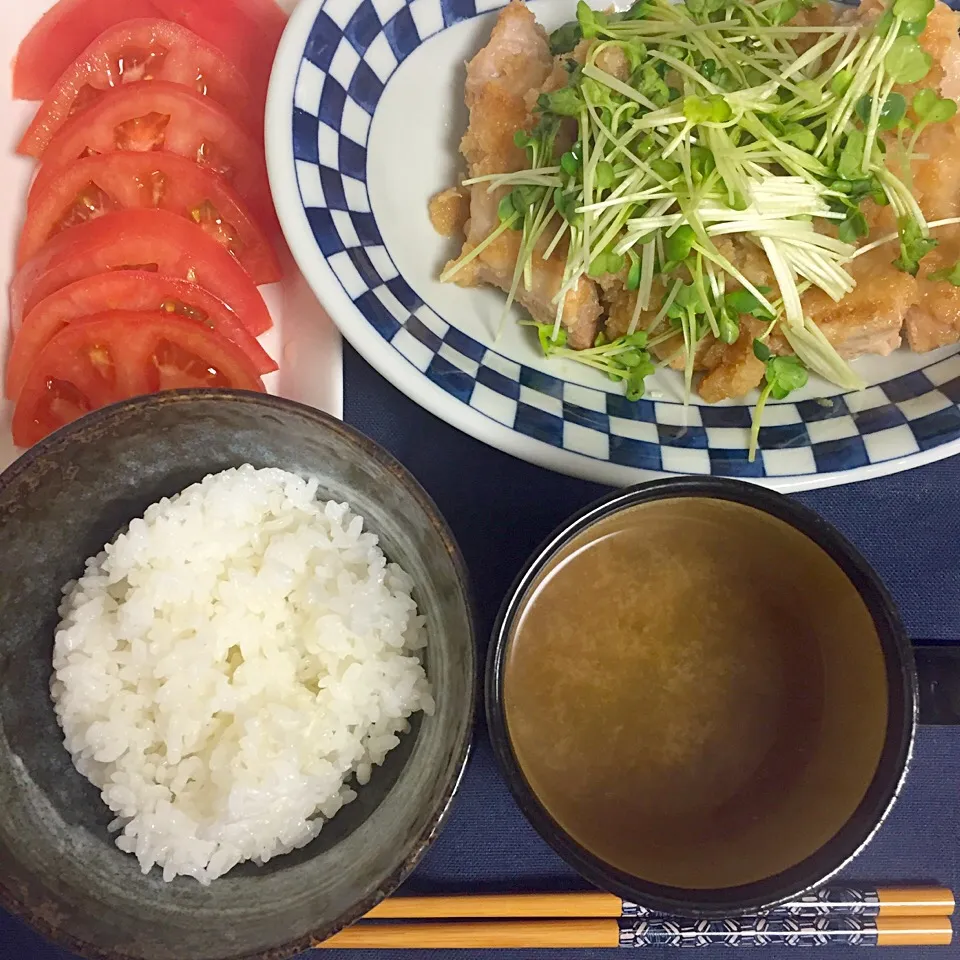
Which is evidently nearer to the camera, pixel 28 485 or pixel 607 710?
pixel 28 485

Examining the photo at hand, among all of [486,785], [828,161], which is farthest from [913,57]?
[486,785]

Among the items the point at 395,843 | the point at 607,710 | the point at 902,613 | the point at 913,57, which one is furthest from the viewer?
the point at 902,613

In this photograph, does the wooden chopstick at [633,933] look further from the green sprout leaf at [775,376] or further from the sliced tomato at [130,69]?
the sliced tomato at [130,69]

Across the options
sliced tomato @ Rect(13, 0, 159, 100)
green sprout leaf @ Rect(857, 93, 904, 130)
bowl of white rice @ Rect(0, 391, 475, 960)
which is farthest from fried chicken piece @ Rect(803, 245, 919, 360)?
sliced tomato @ Rect(13, 0, 159, 100)

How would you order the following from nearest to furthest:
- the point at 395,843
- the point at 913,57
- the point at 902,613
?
1. the point at 395,843
2. the point at 913,57
3. the point at 902,613

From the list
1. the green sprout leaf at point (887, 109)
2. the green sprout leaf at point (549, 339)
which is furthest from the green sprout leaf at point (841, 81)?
the green sprout leaf at point (549, 339)

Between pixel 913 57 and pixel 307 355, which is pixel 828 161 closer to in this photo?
pixel 913 57

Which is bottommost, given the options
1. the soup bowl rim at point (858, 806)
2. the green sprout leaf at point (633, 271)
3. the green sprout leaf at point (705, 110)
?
the soup bowl rim at point (858, 806)
